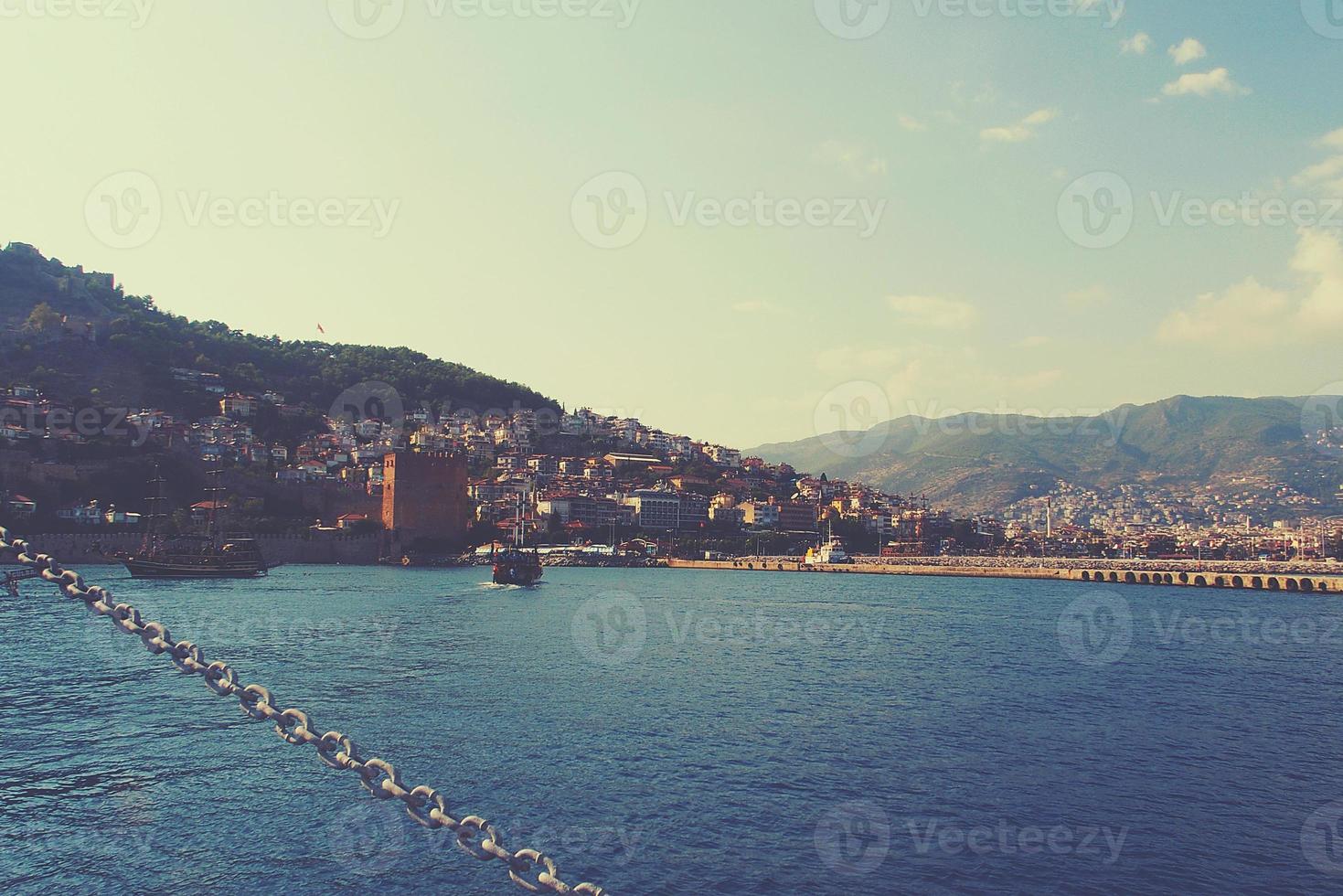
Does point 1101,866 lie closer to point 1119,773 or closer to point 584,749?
point 1119,773

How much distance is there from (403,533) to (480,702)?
6278 centimetres

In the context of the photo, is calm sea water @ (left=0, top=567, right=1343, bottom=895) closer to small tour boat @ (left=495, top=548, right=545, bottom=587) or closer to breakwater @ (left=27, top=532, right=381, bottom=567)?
small tour boat @ (left=495, top=548, right=545, bottom=587)

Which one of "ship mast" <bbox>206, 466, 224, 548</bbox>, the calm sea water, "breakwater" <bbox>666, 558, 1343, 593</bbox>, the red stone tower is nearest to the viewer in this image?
the calm sea water

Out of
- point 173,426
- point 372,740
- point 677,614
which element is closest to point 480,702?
point 372,740

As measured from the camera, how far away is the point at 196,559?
164 ft

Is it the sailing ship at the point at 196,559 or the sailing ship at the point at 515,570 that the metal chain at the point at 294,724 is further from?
the sailing ship at the point at 196,559

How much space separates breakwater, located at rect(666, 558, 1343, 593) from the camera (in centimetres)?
6206

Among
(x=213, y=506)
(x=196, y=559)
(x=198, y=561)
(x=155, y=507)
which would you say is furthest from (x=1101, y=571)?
(x=155, y=507)

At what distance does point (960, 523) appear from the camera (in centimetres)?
11419

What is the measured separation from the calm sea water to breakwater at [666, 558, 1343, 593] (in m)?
40.6

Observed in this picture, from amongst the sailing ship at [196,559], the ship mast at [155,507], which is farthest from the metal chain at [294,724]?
the ship mast at [155,507]

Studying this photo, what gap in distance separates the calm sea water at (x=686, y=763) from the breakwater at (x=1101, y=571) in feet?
133

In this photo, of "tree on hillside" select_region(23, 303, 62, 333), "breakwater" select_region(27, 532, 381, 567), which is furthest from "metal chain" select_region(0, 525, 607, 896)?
"tree on hillside" select_region(23, 303, 62, 333)

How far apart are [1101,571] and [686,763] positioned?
6718 cm
